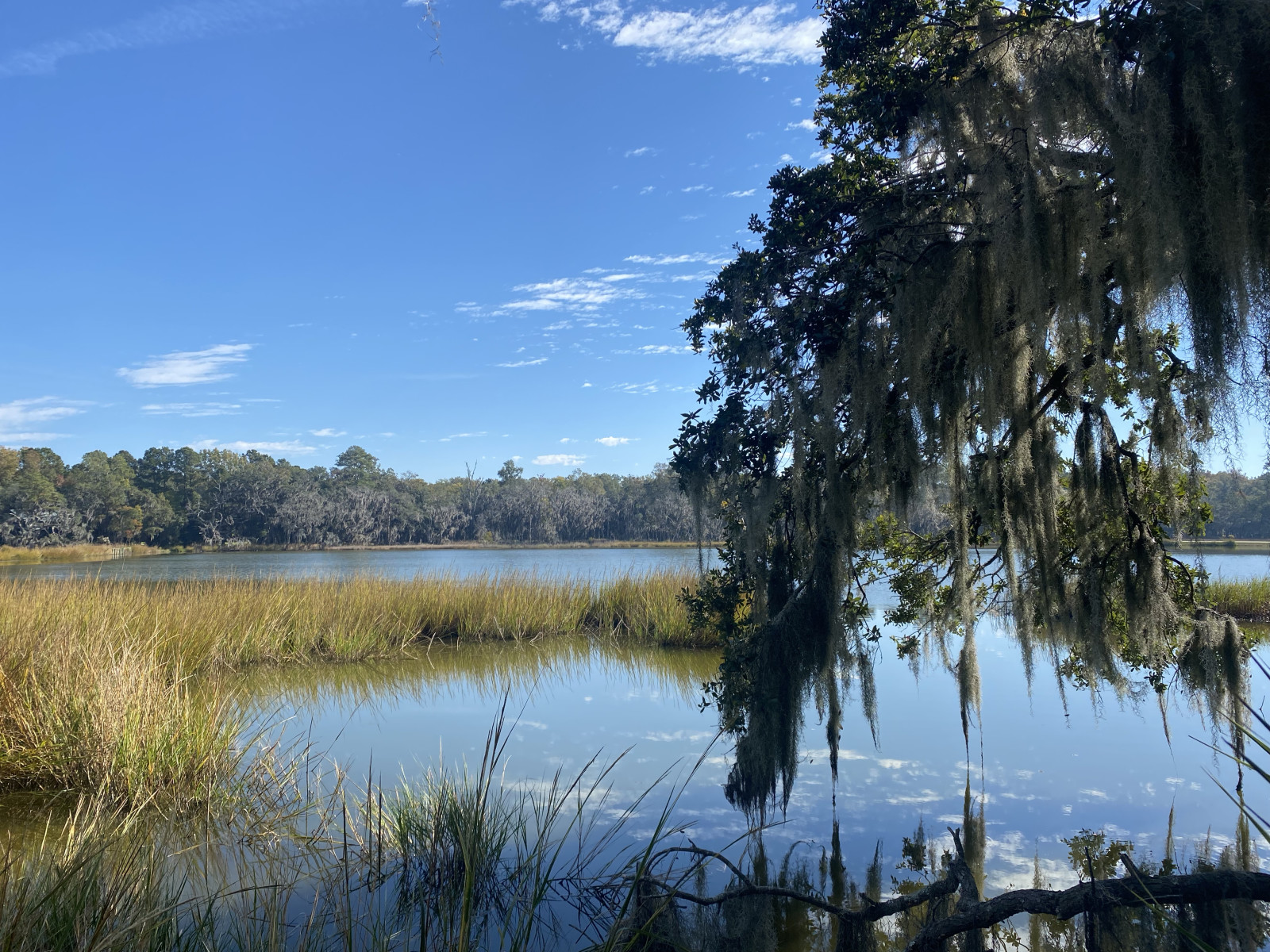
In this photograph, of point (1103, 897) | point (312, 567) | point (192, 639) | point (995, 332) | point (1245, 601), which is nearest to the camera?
point (1103, 897)

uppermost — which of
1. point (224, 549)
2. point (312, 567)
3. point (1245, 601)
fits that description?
point (312, 567)

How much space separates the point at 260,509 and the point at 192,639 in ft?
146

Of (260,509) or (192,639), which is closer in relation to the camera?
(192,639)

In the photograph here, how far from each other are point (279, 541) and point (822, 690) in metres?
49.6

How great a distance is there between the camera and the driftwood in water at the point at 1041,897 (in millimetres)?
1909

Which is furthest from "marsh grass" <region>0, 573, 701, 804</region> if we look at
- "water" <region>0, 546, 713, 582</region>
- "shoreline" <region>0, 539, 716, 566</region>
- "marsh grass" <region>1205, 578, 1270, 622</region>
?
"shoreline" <region>0, 539, 716, 566</region>

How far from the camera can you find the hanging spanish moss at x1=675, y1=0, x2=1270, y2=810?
2.42 metres

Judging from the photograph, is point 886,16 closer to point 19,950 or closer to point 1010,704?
point 19,950

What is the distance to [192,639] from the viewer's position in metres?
8.11

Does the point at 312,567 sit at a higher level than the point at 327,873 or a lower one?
lower

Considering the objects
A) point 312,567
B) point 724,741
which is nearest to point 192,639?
point 724,741

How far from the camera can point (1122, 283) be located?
2896mm

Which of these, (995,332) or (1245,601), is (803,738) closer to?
(995,332)

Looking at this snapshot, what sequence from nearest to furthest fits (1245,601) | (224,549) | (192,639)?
(192,639), (1245,601), (224,549)
